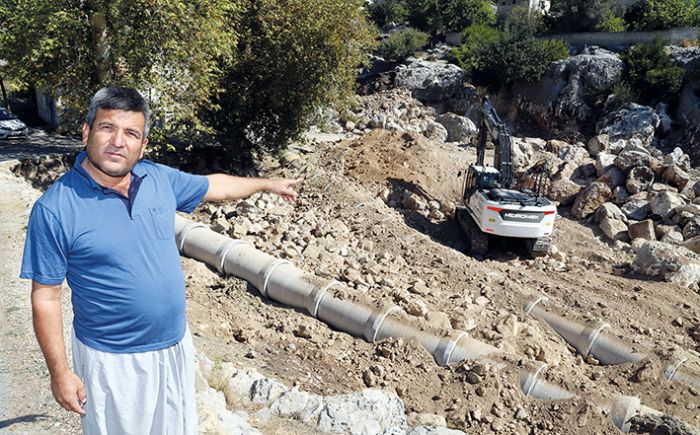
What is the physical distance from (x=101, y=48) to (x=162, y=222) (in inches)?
435

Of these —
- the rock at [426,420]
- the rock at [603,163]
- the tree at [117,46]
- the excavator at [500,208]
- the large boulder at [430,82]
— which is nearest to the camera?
the rock at [426,420]

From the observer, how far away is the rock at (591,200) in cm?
1583

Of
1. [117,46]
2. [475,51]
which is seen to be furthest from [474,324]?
[475,51]

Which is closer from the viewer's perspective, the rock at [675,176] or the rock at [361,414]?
the rock at [361,414]

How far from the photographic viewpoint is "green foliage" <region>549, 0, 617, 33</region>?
33344mm

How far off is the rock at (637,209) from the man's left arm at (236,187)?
46.6ft

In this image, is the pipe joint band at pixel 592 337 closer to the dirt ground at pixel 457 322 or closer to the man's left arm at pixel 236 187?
the dirt ground at pixel 457 322

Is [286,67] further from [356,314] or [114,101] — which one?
[114,101]

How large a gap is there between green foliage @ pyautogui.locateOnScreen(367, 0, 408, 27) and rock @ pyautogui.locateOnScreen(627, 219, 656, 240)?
3297 centimetres

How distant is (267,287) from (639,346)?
18.0 ft

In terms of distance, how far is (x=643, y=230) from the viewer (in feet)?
45.8

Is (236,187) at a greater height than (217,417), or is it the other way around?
(236,187)

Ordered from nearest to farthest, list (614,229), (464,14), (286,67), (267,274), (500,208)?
(267,274) → (500,208) → (614,229) → (286,67) → (464,14)

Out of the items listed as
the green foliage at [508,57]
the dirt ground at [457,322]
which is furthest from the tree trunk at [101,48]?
the green foliage at [508,57]
